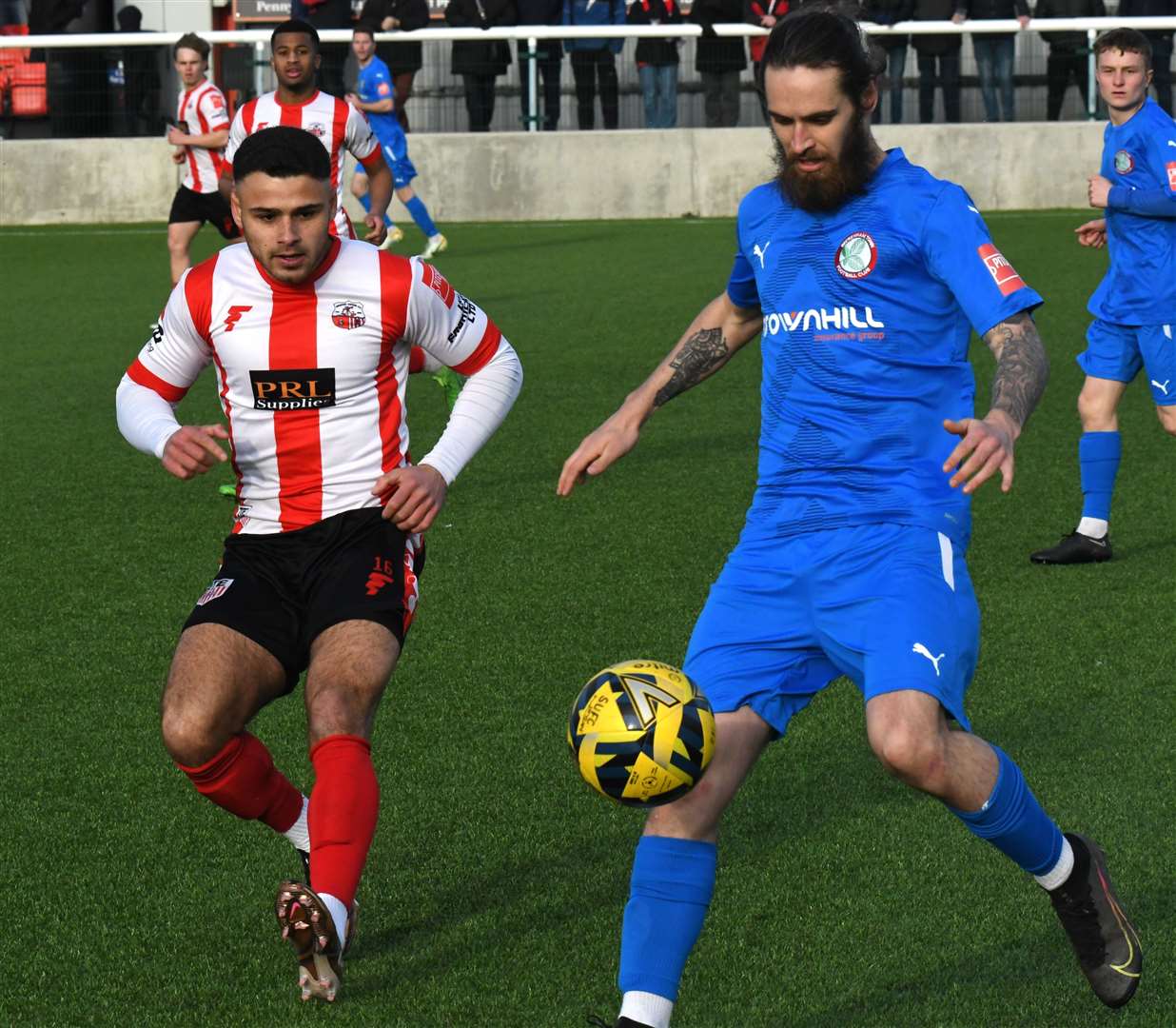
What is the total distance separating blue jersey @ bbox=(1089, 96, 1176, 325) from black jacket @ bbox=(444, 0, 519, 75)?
589 inches

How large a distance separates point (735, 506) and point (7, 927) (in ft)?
16.9

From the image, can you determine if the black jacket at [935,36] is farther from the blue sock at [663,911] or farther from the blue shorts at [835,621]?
the blue sock at [663,911]

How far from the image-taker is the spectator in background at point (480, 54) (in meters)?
22.7

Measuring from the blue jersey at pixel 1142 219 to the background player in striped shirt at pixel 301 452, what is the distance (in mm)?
4073

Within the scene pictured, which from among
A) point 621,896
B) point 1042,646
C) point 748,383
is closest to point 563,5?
point 748,383

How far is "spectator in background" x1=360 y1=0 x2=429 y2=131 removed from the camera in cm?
2256

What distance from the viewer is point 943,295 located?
411 cm

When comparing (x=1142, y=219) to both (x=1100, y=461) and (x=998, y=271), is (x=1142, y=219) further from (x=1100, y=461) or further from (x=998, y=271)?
(x=998, y=271)

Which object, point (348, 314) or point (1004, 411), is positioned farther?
point (348, 314)

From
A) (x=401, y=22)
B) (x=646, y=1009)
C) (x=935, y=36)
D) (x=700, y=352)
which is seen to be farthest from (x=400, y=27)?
(x=646, y=1009)

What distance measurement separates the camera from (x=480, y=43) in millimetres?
22609

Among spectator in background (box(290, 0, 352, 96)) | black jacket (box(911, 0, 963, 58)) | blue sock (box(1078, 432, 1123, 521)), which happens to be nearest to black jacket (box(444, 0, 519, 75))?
spectator in background (box(290, 0, 352, 96))

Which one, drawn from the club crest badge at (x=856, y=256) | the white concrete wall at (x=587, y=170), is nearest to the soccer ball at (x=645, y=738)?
the club crest badge at (x=856, y=256)

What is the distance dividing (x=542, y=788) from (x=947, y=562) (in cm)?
185
